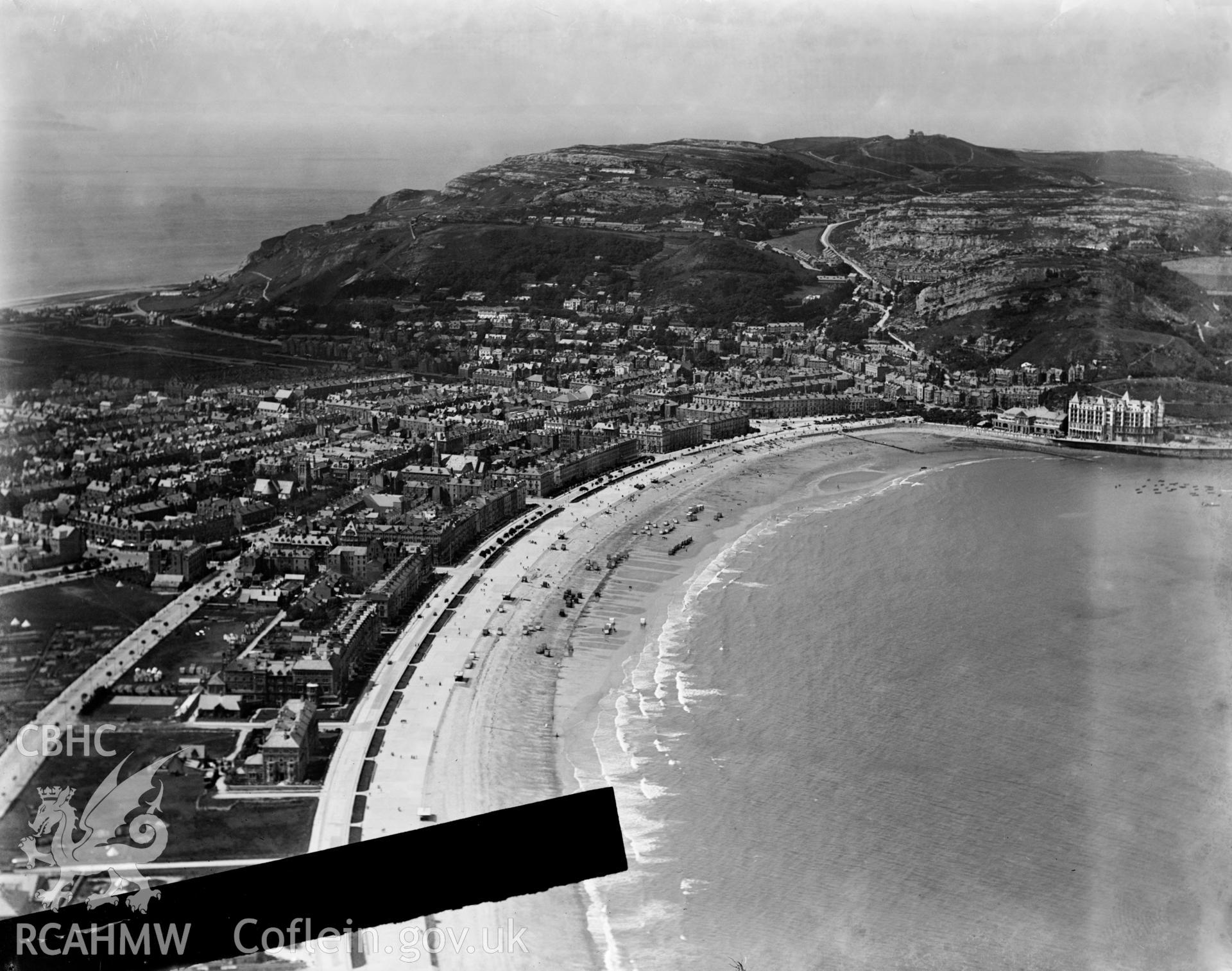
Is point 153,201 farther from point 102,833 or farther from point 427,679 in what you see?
point 102,833

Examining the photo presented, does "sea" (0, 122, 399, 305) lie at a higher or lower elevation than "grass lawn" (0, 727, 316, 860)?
higher

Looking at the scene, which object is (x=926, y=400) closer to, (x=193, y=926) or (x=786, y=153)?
(x=786, y=153)

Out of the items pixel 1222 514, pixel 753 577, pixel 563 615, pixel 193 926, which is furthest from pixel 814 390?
pixel 193 926

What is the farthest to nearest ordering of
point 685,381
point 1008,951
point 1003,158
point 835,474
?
point 1003,158 < point 685,381 < point 835,474 < point 1008,951

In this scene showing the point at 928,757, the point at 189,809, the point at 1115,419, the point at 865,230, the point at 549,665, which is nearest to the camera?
the point at 189,809

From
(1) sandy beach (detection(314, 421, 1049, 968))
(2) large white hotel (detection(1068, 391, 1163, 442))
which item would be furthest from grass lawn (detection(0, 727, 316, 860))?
(2) large white hotel (detection(1068, 391, 1163, 442))

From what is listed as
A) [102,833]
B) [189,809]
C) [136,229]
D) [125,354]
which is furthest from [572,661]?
[136,229]

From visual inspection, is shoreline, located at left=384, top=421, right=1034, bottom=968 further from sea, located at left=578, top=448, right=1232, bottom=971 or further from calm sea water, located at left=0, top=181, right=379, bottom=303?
calm sea water, located at left=0, top=181, right=379, bottom=303
